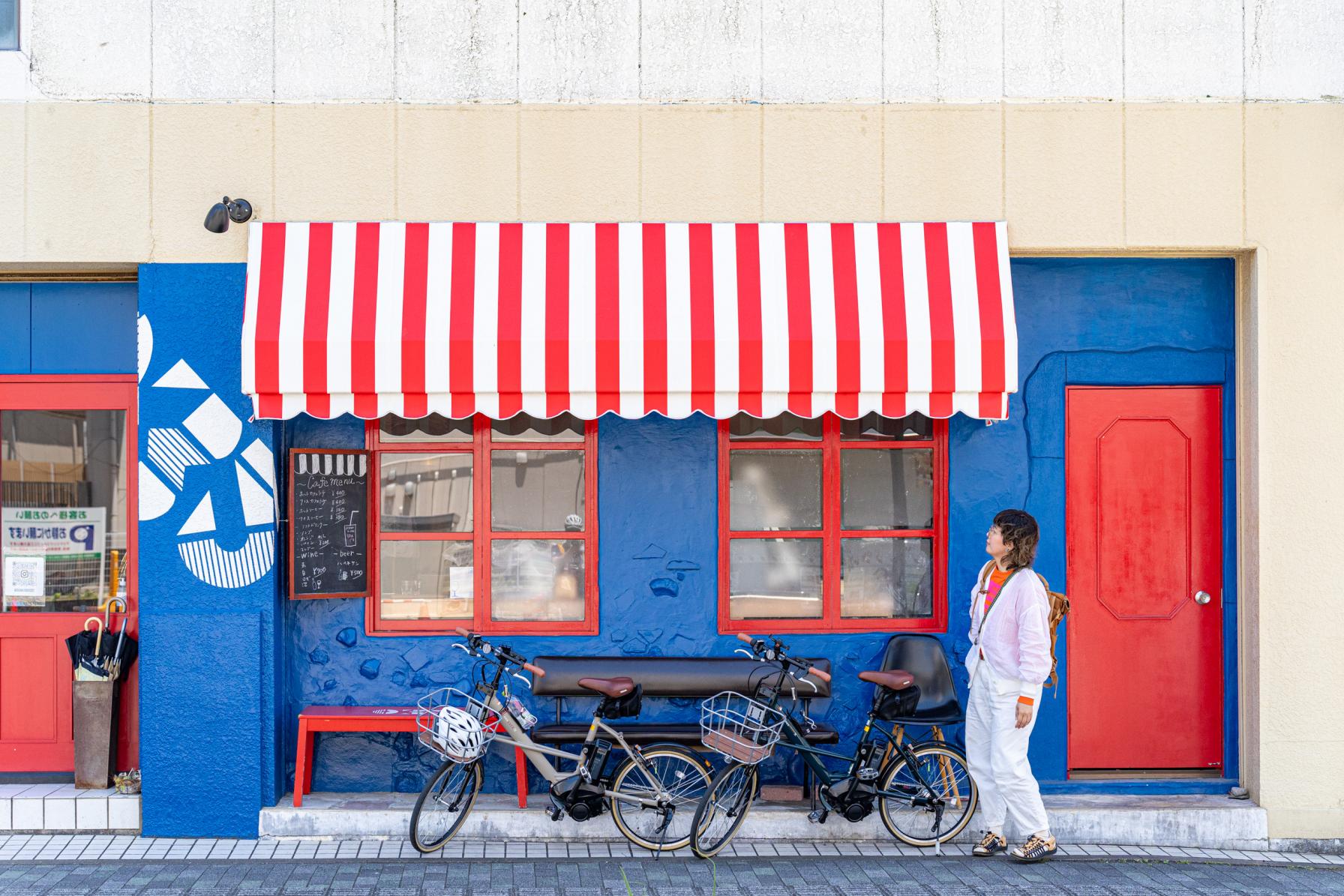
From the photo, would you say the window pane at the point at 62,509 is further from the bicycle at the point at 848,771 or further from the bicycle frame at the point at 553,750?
the bicycle at the point at 848,771

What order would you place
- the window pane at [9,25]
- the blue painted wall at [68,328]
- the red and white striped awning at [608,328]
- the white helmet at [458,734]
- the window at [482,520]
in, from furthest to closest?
the window at [482,520]
the blue painted wall at [68,328]
the window pane at [9,25]
the red and white striped awning at [608,328]
the white helmet at [458,734]

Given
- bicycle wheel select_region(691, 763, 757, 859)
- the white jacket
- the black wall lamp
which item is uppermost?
the black wall lamp

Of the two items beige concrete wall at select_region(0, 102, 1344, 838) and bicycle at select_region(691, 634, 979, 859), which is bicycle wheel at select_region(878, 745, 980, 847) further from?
beige concrete wall at select_region(0, 102, 1344, 838)

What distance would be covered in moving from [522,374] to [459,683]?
215 centimetres

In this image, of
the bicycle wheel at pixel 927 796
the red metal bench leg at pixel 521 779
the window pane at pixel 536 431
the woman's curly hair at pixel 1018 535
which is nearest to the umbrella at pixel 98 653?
the red metal bench leg at pixel 521 779

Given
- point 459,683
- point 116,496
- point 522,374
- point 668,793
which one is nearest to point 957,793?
point 668,793

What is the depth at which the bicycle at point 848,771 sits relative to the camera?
6.82 meters

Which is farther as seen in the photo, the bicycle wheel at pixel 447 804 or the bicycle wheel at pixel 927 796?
the bicycle wheel at pixel 927 796

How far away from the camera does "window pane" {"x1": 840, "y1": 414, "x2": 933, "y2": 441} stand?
7.71m

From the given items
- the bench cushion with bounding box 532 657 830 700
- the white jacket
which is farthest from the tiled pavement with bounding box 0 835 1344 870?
the white jacket

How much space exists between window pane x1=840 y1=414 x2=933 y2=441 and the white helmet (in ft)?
9.83

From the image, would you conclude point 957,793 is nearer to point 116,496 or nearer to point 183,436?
point 183,436

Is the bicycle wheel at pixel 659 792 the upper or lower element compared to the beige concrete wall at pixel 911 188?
lower

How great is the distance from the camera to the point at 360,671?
7566 mm
